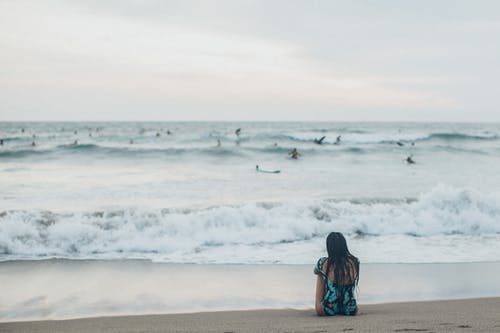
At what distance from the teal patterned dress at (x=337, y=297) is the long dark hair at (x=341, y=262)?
67 mm

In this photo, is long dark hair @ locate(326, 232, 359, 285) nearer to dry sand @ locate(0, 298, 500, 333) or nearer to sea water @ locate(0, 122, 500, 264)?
dry sand @ locate(0, 298, 500, 333)

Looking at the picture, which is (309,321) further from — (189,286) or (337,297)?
(189,286)

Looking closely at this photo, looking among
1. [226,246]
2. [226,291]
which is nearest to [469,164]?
[226,246]

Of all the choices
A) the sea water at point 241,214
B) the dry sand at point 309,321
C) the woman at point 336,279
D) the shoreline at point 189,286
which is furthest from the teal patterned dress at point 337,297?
the sea water at point 241,214

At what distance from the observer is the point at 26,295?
5.94 m

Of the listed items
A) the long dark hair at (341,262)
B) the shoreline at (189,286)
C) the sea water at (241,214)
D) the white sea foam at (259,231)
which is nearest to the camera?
the long dark hair at (341,262)

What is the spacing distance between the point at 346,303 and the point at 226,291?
7.11 feet

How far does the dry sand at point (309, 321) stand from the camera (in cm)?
379

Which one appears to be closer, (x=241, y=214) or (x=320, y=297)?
(x=320, y=297)

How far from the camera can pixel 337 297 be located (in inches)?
178

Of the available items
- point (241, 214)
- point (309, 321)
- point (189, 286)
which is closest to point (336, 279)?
point (309, 321)

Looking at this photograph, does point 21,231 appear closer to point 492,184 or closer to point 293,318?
point 293,318

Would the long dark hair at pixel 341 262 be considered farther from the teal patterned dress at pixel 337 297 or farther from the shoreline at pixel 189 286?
the shoreline at pixel 189 286

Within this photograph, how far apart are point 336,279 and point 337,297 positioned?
21 cm
